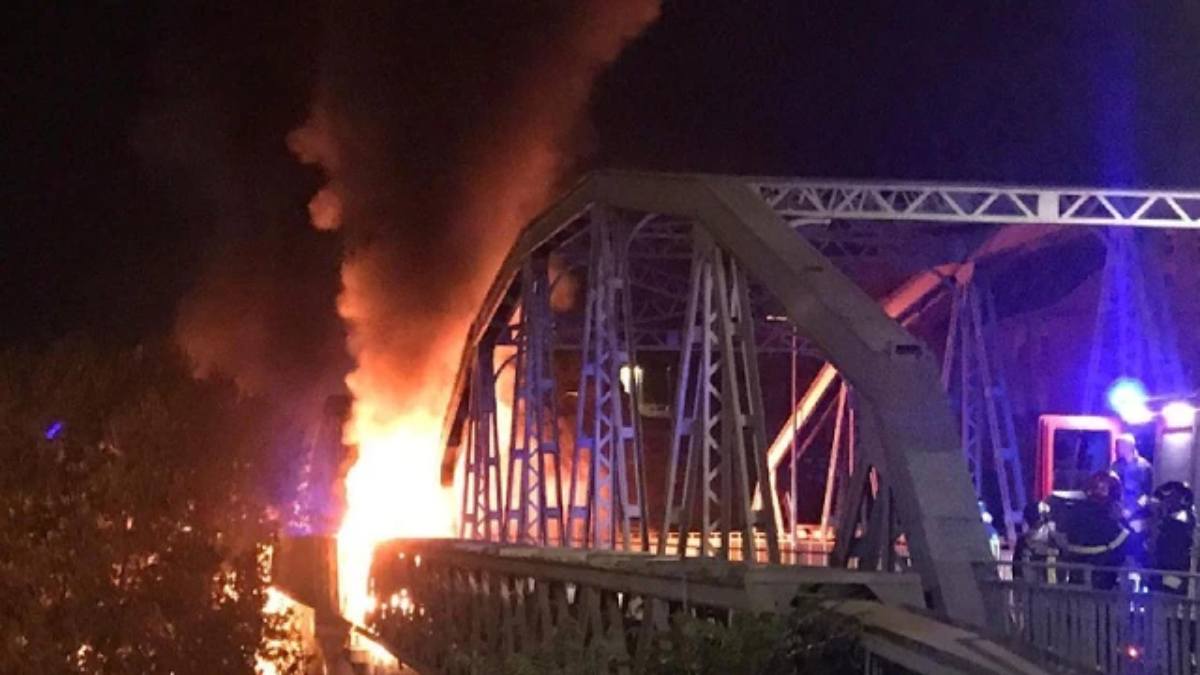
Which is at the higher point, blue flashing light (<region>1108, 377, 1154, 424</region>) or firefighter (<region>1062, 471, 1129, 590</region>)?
blue flashing light (<region>1108, 377, 1154, 424</region>)

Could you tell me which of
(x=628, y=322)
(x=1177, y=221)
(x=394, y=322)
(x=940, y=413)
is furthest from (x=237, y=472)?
(x=940, y=413)

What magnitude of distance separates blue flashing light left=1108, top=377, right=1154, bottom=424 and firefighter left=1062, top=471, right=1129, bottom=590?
4.51 metres

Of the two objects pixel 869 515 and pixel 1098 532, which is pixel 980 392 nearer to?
pixel 1098 532

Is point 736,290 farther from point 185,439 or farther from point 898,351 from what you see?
point 185,439

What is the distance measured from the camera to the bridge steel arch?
11.6m

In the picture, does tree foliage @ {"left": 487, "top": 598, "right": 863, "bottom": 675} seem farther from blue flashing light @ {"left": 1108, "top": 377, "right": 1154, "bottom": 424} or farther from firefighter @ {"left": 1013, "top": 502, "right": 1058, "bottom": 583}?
blue flashing light @ {"left": 1108, "top": 377, "right": 1154, "bottom": 424}

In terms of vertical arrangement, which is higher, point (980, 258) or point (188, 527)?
point (980, 258)

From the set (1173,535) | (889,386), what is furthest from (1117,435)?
(889,386)

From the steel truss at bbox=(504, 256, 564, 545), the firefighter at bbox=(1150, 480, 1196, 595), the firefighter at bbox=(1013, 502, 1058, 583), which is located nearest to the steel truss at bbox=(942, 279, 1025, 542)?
the steel truss at bbox=(504, 256, 564, 545)

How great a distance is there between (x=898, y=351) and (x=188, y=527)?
16.0 meters

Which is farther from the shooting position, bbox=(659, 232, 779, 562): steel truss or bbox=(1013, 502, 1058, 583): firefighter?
bbox=(659, 232, 779, 562): steel truss

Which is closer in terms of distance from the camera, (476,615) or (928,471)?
(928,471)

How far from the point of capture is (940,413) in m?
12.0

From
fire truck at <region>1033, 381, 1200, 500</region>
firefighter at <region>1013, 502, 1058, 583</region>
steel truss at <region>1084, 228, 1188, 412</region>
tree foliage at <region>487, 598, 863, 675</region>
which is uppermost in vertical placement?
steel truss at <region>1084, 228, 1188, 412</region>
